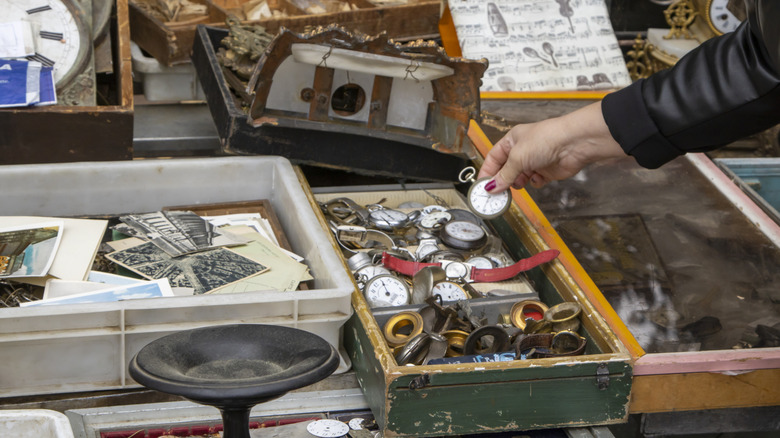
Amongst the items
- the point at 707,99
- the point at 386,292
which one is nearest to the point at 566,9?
the point at 386,292

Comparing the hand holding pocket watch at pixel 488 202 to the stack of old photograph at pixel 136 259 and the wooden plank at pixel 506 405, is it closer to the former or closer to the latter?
the stack of old photograph at pixel 136 259

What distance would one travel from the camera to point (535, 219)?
2.87 meters

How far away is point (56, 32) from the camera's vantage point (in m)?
3.37

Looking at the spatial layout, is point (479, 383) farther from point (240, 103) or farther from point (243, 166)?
point (240, 103)

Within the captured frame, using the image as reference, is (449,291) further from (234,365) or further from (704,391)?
(234,365)

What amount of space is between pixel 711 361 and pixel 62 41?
2.72 meters

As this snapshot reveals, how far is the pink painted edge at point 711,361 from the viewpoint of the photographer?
85.0 inches

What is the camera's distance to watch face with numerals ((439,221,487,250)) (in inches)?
112

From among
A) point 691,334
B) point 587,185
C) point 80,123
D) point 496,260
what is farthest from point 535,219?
point 80,123

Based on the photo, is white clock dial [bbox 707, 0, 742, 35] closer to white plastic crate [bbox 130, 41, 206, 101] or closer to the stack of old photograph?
white plastic crate [bbox 130, 41, 206, 101]

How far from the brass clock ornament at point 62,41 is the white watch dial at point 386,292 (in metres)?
1.52

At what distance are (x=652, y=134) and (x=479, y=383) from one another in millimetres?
725

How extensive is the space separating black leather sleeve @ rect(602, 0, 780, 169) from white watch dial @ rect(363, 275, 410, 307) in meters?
0.84

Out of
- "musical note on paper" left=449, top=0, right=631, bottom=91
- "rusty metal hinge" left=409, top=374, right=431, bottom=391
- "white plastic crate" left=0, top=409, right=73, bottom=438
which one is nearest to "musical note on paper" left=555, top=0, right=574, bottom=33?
"musical note on paper" left=449, top=0, right=631, bottom=91
